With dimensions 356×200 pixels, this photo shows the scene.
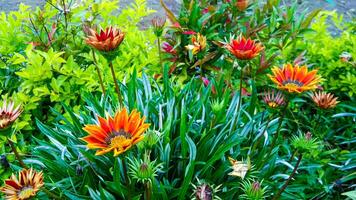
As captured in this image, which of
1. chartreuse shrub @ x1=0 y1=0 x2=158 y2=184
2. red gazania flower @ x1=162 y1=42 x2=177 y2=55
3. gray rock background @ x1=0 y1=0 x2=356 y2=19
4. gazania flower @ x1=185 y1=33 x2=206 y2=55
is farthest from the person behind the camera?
gray rock background @ x1=0 y1=0 x2=356 y2=19

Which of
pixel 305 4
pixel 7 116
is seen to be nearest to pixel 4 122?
pixel 7 116

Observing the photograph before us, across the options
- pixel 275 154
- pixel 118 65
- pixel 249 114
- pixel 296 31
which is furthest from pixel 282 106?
pixel 118 65

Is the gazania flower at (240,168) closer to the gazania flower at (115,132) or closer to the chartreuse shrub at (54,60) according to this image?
the gazania flower at (115,132)

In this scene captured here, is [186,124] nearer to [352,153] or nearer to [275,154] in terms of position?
[275,154]

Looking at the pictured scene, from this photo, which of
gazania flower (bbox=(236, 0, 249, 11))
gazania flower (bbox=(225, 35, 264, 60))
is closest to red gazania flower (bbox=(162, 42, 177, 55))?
gazania flower (bbox=(236, 0, 249, 11))

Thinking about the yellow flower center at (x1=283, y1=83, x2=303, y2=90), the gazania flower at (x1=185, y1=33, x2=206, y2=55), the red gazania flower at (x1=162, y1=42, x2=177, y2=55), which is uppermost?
the gazania flower at (x1=185, y1=33, x2=206, y2=55)

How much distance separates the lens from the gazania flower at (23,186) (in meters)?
1.15

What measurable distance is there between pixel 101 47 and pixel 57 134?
1.83 feet

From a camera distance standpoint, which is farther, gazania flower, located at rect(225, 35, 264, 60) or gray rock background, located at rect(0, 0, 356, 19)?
gray rock background, located at rect(0, 0, 356, 19)

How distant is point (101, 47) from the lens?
4.37ft

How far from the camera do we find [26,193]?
1151 mm

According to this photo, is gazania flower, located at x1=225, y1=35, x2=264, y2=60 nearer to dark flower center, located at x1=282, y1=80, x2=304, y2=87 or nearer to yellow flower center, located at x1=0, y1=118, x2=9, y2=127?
dark flower center, located at x1=282, y1=80, x2=304, y2=87

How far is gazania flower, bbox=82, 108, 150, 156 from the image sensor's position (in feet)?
3.57

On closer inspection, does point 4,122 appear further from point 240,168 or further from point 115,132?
point 240,168
